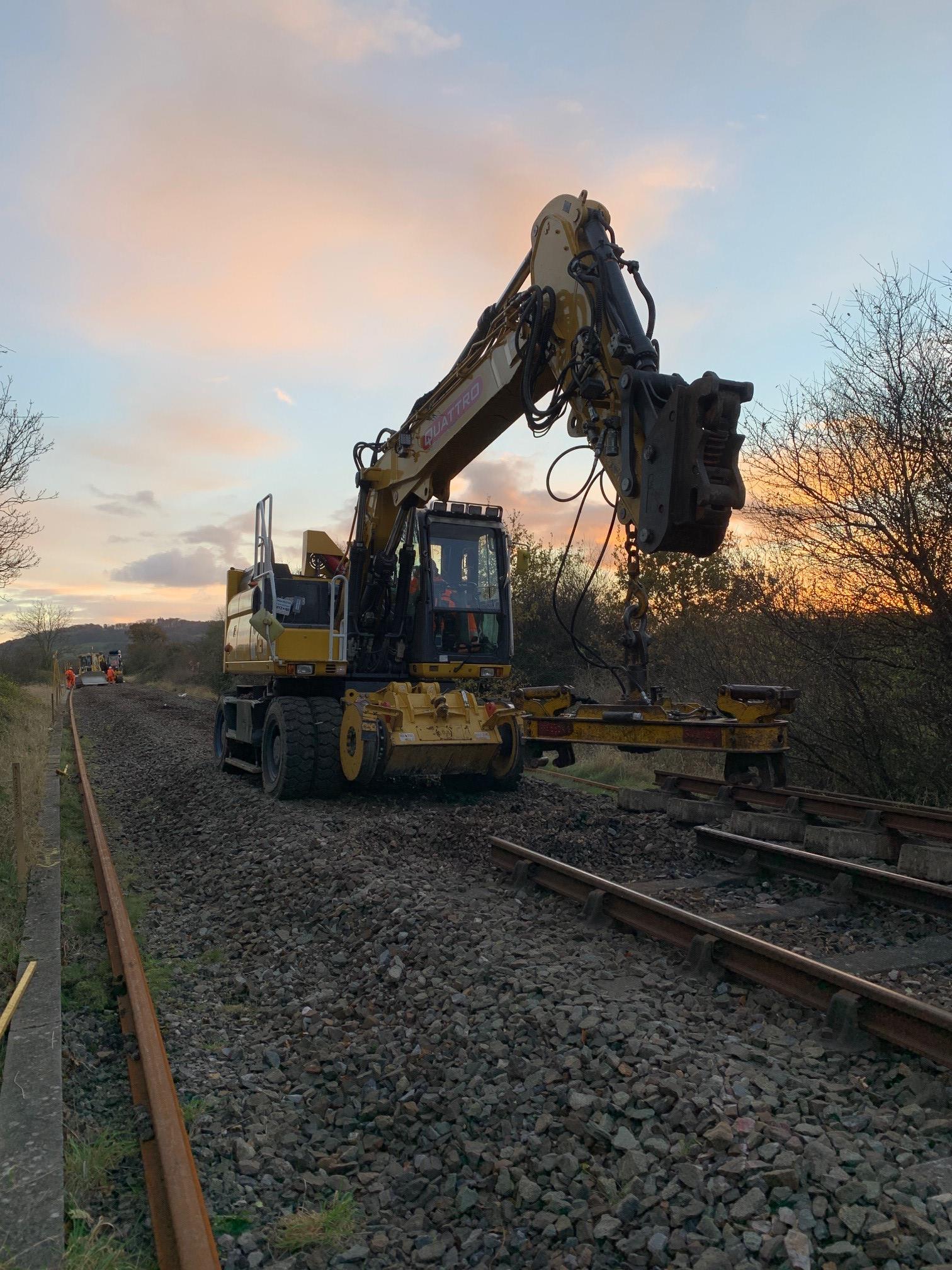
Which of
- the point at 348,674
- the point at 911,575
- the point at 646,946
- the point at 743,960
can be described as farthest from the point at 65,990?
the point at 911,575

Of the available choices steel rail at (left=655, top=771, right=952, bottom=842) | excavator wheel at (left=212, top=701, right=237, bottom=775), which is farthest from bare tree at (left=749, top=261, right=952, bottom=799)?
excavator wheel at (left=212, top=701, right=237, bottom=775)

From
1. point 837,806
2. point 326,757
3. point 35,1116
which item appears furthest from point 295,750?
point 35,1116

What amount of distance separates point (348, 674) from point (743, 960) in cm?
684

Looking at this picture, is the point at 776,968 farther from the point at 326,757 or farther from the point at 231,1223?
the point at 326,757

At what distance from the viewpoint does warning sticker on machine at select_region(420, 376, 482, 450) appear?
805 centimetres

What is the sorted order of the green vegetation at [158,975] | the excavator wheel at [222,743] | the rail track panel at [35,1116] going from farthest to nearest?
1. the excavator wheel at [222,743]
2. the green vegetation at [158,975]
3. the rail track panel at [35,1116]

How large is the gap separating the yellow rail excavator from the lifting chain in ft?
0.06

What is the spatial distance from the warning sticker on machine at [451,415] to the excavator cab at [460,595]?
3.68 ft

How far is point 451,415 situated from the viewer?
28.0 ft

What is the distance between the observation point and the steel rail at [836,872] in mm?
5027

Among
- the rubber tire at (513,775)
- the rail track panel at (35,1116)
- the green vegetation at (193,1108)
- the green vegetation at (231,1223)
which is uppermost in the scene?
the rubber tire at (513,775)

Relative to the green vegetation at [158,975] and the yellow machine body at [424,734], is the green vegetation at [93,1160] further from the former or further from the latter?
the yellow machine body at [424,734]

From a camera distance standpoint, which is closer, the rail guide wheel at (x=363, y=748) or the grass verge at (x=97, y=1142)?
the grass verge at (x=97, y=1142)

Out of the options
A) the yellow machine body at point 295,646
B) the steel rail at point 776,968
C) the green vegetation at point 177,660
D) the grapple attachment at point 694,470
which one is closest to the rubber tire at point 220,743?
the yellow machine body at point 295,646
